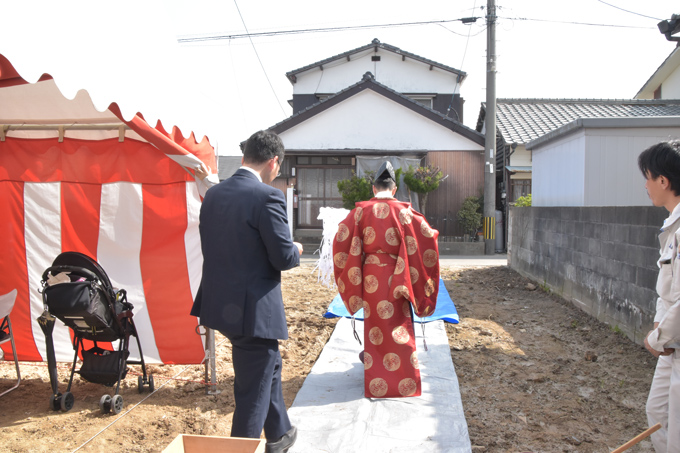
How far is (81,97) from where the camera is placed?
12.4 ft

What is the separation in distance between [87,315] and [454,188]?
46.6 ft

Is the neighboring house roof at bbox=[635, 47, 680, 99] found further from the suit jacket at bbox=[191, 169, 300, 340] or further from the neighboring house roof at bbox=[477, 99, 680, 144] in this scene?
the suit jacket at bbox=[191, 169, 300, 340]

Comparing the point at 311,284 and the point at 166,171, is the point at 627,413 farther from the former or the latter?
the point at 311,284

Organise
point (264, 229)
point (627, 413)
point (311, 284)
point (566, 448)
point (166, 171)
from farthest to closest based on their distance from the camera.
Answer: point (311, 284)
point (166, 171)
point (627, 413)
point (566, 448)
point (264, 229)

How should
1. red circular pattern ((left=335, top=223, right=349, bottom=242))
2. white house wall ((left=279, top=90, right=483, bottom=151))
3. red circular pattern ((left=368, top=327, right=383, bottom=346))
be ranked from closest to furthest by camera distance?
red circular pattern ((left=368, top=327, right=383, bottom=346)), red circular pattern ((left=335, top=223, right=349, bottom=242)), white house wall ((left=279, top=90, right=483, bottom=151))

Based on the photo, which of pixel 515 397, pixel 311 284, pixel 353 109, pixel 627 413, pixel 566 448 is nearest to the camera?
pixel 566 448

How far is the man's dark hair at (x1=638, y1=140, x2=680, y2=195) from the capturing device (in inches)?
93.8

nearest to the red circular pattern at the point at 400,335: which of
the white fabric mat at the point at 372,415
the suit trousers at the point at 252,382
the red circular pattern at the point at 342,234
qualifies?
the white fabric mat at the point at 372,415

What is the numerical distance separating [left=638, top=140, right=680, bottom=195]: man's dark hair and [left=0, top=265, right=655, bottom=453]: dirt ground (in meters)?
1.69

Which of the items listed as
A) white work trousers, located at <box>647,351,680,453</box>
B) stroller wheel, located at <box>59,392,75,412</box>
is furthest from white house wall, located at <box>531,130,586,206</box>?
stroller wheel, located at <box>59,392,75,412</box>

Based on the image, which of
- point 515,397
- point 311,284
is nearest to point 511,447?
point 515,397

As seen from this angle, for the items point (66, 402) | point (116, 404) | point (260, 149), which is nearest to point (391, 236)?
point (260, 149)

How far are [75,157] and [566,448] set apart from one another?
4239 millimetres

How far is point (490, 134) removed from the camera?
14750 millimetres
